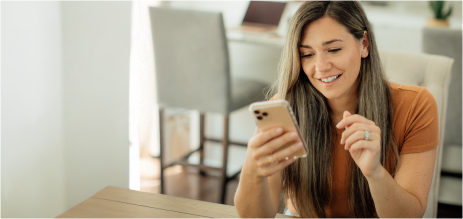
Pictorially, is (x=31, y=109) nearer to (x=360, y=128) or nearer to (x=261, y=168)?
(x=261, y=168)

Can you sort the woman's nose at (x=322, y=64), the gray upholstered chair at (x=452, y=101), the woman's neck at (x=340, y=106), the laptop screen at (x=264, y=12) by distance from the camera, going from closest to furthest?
the woman's nose at (x=322, y=64), the woman's neck at (x=340, y=106), the gray upholstered chair at (x=452, y=101), the laptop screen at (x=264, y=12)

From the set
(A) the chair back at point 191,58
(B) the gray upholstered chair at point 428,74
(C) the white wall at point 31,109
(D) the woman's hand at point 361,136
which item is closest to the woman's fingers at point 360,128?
(D) the woman's hand at point 361,136

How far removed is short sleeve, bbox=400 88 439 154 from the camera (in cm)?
93

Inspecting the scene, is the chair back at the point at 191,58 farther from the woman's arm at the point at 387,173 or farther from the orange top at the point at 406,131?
the woman's arm at the point at 387,173

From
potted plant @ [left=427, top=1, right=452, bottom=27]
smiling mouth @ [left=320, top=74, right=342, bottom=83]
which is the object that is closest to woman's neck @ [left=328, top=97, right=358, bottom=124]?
smiling mouth @ [left=320, top=74, right=342, bottom=83]

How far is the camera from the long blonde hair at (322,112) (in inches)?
37.5

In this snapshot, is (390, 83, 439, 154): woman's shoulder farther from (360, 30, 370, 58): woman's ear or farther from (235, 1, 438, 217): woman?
(360, 30, 370, 58): woman's ear

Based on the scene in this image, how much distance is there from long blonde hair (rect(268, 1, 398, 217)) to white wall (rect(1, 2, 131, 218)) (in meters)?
1.00

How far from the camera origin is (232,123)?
2338mm

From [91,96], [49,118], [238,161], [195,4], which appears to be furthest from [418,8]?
[49,118]

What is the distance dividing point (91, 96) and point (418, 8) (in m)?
1.54

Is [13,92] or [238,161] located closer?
[13,92]

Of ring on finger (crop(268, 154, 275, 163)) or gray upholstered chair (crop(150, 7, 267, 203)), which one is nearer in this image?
ring on finger (crop(268, 154, 275, 163))

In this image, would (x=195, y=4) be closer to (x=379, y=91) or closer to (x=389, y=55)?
(x=389, y=55)
